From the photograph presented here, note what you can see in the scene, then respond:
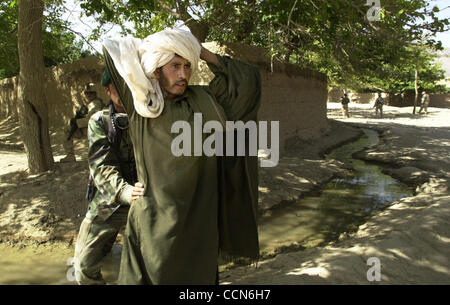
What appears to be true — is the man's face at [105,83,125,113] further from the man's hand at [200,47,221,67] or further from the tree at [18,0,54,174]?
the tree at [18,0,54,174]

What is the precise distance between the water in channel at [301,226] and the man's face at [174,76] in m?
2.30

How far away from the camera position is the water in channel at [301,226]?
11.3ft

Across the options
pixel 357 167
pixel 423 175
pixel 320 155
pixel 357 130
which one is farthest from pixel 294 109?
pixel 357 130

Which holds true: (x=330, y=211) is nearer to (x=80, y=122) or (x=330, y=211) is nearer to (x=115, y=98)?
(x=115, y=98)

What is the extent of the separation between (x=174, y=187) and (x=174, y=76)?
49 cm

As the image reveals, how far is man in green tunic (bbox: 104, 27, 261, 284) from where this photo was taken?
1.54 metres

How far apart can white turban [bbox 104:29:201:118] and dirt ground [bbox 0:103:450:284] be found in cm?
150

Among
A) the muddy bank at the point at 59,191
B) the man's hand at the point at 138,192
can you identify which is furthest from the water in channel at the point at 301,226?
the man's hand at the point at 138,192

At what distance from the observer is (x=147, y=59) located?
5.10 feet

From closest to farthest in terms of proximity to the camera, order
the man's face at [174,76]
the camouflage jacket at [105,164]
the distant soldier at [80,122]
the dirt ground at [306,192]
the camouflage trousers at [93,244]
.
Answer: the man's face at [174,76] < the camouflage jacket at [105,164] < the camouflage trousers at [93,244] < the dirt ground at [306,192] < the distant soldier at [80,122]

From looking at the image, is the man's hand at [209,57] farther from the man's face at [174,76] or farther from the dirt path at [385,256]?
the dirt path at [385,256]

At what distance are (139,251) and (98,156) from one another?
0.72 m

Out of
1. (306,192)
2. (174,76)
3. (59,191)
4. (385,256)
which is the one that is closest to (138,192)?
(174,76)

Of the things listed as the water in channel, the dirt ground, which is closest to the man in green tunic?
the dirt ground
